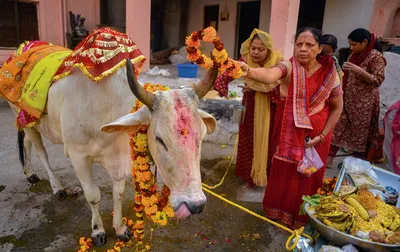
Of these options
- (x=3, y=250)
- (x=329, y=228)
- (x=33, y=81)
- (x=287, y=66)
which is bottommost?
(x=3, y=250)

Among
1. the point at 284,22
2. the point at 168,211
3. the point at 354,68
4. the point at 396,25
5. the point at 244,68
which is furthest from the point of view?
the point at 396,25

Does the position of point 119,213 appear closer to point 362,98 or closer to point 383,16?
point 362,98

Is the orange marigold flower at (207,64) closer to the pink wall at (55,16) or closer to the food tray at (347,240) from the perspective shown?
the food tray at (347,240)

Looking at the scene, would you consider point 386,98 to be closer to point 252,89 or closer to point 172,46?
point 252,89

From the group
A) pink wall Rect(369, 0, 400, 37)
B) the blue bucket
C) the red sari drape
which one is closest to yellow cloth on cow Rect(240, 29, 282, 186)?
the red sari drape

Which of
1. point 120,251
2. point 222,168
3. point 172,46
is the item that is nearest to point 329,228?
point 120,251

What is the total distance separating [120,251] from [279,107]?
203 cm

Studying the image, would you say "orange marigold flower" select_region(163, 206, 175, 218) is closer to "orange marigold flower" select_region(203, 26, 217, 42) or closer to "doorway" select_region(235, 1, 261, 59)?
"orange marigold flower" select_region(203, 26, 217, 42)

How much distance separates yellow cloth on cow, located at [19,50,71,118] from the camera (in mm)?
2535

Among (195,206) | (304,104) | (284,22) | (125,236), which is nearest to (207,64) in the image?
(195,206)

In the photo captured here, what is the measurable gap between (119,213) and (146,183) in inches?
32.6

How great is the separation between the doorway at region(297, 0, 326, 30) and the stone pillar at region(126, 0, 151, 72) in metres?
5.46

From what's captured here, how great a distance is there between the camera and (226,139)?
5.23m

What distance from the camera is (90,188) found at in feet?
8.38
